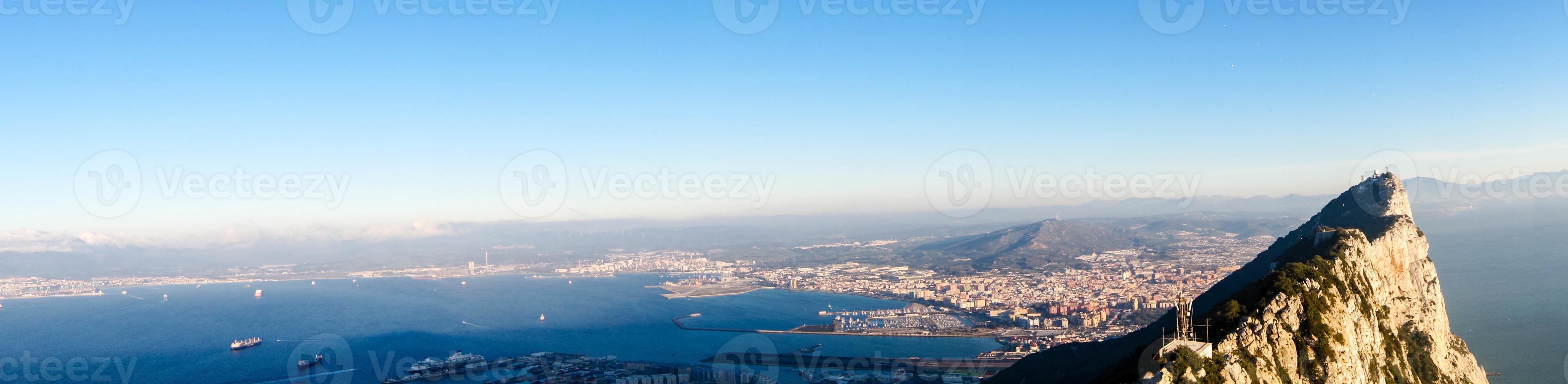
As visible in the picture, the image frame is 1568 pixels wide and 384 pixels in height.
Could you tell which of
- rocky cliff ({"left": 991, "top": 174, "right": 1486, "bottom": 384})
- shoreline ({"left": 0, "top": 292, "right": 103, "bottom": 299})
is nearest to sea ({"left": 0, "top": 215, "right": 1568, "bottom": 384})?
shoreline ({"left": 0, "top": 292, "right": 103, "bottom": 299})

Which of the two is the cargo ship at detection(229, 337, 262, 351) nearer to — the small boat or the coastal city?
the small boat

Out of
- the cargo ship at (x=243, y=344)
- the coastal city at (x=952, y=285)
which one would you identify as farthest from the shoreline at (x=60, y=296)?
the cargo ship at (x=243, y=344)

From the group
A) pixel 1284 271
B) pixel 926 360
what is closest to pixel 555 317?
pixel 926 360

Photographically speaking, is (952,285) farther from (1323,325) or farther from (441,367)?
(1323,325)

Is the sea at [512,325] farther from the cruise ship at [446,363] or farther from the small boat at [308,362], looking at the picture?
the cruise ship at [446,363]

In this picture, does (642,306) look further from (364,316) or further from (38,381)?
(38,381)
